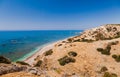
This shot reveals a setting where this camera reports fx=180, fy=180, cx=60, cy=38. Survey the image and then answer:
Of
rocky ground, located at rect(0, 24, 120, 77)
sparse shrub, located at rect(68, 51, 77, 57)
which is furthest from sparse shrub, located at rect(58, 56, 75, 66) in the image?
sparse shrub, located at rect(68, 51, 77, 57)

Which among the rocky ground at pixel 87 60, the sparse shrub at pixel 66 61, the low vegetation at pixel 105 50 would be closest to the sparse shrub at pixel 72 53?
the rocky ground at pixel 87 60

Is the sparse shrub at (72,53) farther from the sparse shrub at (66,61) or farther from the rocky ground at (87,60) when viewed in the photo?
the sparse shrub at (66,61)

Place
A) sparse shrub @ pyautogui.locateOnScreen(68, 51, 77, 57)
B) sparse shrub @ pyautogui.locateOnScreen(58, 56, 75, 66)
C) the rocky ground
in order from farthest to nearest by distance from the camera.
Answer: sparse shrub @ pyautogui.locateOnScreen(68, 51, 77, 57) < sparse shrub @ pyautogui.locateOnScreen(58, 56, 75, 66) < the rocky ground

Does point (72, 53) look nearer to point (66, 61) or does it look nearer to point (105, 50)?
point (66, 61)

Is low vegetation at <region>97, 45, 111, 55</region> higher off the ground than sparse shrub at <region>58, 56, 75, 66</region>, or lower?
higher

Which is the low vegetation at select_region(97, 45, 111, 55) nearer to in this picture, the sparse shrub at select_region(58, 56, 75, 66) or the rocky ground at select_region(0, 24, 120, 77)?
the rocky ground at select_region(0, 24, 120, 77)

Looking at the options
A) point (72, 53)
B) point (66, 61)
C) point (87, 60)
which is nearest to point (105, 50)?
point (87, 60)

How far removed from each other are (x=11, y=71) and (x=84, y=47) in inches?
1132

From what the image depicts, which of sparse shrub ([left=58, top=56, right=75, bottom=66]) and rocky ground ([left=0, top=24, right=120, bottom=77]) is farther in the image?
sparse shrub ([left=58, top=56, right=75, bottom=66])

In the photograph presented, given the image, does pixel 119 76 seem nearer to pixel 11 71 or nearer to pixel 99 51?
pixel 99 51

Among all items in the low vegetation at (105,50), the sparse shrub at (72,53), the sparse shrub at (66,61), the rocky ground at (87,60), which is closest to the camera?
the rocky ground at (87,60)

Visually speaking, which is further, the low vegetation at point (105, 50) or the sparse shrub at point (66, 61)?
the low vegetation at point (105, 50)

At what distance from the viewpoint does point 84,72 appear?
33.1 m

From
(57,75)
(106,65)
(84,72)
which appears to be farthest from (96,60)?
(57,75)
